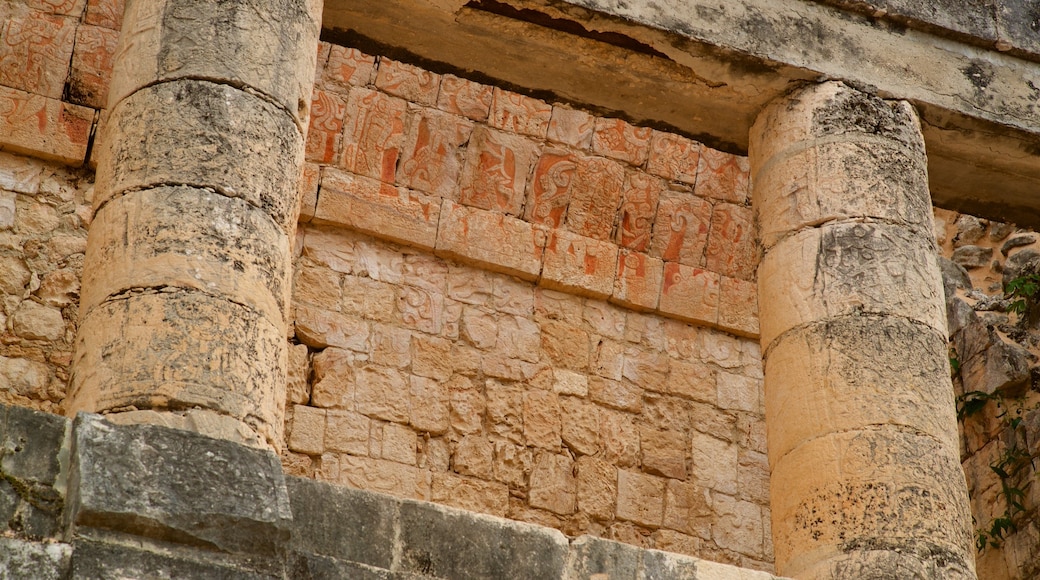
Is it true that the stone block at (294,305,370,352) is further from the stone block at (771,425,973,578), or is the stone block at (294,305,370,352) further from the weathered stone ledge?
the weathered stone ledge

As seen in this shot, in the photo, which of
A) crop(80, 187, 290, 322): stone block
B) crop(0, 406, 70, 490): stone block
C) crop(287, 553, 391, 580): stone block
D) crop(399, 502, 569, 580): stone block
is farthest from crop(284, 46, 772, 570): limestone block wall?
crop(0, 406, 70, 490): stone block

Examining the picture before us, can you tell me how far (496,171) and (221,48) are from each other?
3.99m

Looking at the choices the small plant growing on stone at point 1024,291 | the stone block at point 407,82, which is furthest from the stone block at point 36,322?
the small plant growing on stone at point 1024,291

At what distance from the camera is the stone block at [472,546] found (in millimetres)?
4566

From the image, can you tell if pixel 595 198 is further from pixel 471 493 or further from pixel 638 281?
pixel 471 493

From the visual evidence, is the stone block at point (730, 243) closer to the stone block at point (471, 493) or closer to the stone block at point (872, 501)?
the stone block at point (471, 493)

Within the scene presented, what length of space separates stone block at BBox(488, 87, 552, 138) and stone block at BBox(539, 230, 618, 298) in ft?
2.40

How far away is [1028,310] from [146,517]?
22.5 ft

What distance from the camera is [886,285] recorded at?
20.3 feet

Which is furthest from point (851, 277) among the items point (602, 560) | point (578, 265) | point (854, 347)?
point (578, 265)

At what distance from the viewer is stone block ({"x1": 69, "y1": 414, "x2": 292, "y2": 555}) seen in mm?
4004

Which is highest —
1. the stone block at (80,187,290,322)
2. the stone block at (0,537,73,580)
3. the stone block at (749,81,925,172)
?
the stone block at (749,81,925,172)

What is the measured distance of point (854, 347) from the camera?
6.02 m

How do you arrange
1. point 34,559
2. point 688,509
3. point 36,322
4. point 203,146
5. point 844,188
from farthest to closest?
point 688,509
point 36,322
point 844,188
point 203,146
point 34,559
